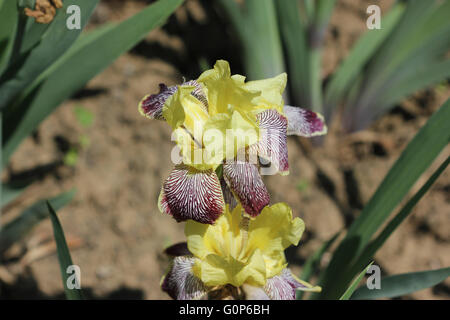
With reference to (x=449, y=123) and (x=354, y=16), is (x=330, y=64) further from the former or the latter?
(x=449, y=123)

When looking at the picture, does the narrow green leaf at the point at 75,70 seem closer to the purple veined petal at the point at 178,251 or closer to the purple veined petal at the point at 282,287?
the purple veined petal at the point at 178,251

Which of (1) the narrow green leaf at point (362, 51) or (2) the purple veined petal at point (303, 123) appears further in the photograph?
(1) the narrow green leaf at point (362, 51)

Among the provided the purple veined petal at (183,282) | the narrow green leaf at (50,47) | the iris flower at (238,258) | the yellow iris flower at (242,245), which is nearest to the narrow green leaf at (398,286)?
the iris flower at (238,258)

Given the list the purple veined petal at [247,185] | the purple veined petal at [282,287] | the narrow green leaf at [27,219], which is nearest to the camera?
the purple veined petal at [247,185]

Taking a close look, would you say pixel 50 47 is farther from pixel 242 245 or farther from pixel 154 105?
pixel 242 245
